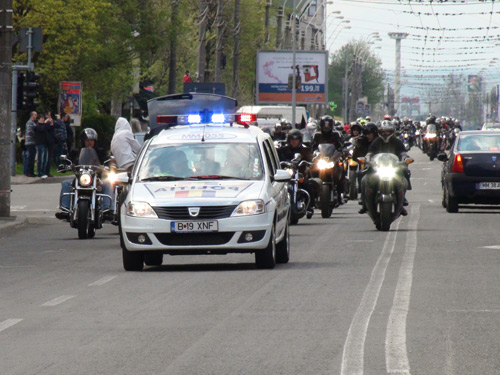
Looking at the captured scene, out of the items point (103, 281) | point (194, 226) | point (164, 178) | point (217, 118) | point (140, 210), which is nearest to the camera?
point (103, 281)

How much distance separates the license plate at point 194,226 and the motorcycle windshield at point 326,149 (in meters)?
11.9

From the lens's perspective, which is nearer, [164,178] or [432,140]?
[164,178]

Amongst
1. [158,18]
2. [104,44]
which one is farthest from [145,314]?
[158,18]

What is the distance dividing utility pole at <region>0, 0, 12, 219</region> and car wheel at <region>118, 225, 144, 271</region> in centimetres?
1105

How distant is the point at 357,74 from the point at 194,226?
162 metres

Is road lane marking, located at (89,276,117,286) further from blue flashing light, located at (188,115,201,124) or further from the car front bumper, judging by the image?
blue flashing light, located at (188,115,201,124)

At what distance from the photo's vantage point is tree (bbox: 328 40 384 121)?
169 m

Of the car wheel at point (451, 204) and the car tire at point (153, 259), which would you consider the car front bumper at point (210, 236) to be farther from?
the car wheel at point (451, 204)

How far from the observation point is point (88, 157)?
71.2ft

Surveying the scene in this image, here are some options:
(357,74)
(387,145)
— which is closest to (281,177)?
(387,145)

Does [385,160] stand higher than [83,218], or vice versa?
[385,160]

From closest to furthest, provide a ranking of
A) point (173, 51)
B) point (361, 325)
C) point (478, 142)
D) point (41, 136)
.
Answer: point (361, 325)
point (478, 142)
point (41, 136)
point (173, 51)

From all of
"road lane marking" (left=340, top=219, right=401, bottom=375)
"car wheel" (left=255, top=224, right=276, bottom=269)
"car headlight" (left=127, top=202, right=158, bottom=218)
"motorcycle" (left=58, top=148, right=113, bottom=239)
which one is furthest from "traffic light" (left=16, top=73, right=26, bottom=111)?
"car wheel" (left=255, top=224, right=276, bottom=269)

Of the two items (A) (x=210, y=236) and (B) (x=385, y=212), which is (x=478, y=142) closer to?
(B) (x=385, y=212)
